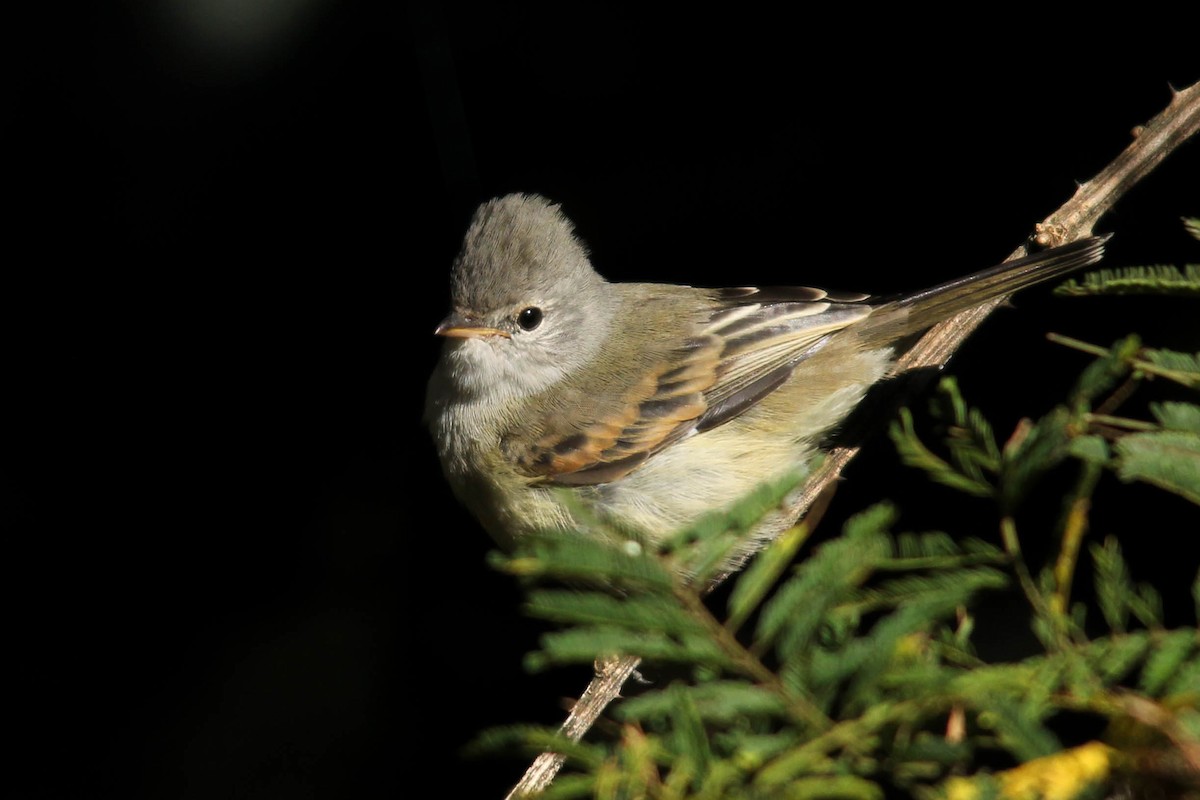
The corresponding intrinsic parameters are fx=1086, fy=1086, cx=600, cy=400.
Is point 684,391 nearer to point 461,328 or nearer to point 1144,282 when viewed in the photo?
point 461,328

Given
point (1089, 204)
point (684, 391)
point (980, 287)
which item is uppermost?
point (1089, 204)

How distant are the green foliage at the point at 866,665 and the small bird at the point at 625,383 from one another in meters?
1.97

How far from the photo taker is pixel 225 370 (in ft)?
15.2

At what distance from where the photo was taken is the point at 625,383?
140 inches

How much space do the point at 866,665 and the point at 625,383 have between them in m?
2.51

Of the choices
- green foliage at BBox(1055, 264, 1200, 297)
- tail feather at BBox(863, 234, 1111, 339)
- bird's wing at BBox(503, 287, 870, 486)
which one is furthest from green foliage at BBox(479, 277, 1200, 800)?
bird's wing at BBox(503, 287, 870, 486)

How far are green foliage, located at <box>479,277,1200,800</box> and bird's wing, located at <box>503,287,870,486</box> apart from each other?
2132mm

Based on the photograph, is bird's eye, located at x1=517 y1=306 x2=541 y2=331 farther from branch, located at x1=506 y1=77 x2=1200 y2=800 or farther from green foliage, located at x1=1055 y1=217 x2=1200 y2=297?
green foliage, located at x1=1055 y1=217 x2=1200 y2=297

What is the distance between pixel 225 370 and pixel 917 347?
289 centimetres

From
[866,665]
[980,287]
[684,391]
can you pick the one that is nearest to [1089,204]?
[980,287]

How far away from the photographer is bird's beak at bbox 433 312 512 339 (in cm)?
346

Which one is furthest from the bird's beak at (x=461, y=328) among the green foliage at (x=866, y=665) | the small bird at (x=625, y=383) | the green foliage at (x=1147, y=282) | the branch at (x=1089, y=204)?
the green foliage at (x=866, y=665)

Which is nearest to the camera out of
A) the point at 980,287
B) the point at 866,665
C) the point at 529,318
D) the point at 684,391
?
the point at 866,665

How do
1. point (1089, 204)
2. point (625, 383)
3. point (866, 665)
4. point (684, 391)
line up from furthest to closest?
point (625, 383), point (684, 391), point (1089, 204), point (866, 665)
